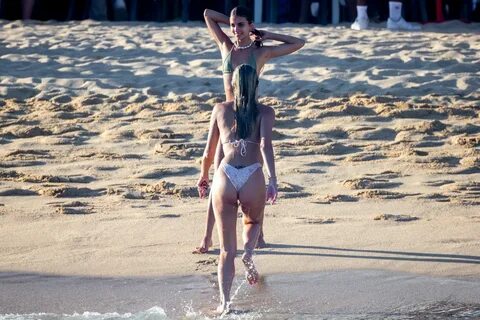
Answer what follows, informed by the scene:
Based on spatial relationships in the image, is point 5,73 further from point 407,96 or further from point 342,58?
point 407,96

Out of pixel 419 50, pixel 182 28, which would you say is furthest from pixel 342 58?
pixel 182 28

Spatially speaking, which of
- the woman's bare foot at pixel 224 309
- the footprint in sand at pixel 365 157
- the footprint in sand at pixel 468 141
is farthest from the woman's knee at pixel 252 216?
the footprint in sand at pixel 468 141

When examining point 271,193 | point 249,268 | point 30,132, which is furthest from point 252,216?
point 30,132

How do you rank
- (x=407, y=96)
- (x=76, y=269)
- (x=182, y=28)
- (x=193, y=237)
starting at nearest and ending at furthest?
(x=76, y=269), (x=193, y=237), (x=407, y=96), (x=182, y=28)

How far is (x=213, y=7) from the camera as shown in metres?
18.8

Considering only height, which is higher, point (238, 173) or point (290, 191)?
point (238, 173)

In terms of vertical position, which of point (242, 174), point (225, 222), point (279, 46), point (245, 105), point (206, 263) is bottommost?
point (206, 263)

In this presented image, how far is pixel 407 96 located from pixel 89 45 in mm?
5081

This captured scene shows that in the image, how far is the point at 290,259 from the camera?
7.09m

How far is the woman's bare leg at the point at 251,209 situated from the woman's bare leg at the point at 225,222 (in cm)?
6

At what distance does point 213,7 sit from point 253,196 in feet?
42.9

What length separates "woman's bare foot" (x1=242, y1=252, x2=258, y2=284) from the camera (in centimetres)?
598

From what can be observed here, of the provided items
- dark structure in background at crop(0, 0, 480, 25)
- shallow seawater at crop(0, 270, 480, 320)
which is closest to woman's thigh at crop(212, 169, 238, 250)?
shallow seawater at crop(0, 270, 480, 320)

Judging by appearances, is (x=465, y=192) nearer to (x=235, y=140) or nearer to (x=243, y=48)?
(x=243, y=48)
